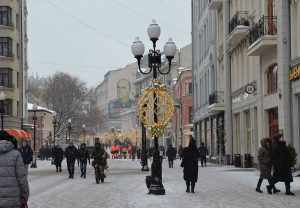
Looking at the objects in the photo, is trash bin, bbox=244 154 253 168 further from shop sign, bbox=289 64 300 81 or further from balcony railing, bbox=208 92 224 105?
shop sign, bbox=289 64 300 81

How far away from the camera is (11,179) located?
753cm

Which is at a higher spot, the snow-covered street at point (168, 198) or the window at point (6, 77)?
the window at point (6, 77)

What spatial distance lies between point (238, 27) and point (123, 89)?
132254 millimetres

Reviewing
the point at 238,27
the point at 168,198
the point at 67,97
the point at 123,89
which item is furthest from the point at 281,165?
the point at 123,89

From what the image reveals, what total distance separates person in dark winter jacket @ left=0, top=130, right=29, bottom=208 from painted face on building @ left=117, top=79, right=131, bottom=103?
512ft

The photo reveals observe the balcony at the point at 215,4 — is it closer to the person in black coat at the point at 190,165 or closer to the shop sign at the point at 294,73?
the shop sign at the point at 294,73

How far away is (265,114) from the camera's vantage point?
31.5m

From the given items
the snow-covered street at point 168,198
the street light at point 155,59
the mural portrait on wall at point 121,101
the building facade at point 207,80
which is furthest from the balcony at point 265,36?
the mural portrait on wall at point 121,101

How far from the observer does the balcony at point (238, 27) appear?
35.0 metres

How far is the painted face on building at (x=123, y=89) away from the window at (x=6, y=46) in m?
106

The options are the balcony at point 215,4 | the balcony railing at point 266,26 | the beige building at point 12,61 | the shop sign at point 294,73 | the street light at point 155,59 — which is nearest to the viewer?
the street light at point 155,59

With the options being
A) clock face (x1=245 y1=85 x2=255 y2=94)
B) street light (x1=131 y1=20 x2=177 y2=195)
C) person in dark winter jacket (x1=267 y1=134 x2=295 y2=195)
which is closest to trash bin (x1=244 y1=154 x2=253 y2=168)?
clock face (x1=245 y1=85 x2=255 y2=94)

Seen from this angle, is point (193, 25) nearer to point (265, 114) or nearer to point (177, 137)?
point (177, 137)

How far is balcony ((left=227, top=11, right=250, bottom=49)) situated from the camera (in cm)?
3503
